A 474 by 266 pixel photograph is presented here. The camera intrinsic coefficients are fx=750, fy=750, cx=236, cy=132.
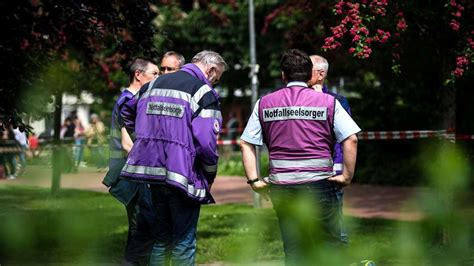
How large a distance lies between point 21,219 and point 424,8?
603 centimetres

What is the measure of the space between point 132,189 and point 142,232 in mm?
510

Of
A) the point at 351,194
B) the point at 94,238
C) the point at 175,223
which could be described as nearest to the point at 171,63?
the point at 175,223

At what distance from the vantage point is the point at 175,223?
483cm

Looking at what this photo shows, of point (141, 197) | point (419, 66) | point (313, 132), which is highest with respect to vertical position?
point (419, 66)

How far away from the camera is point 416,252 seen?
2102 mm

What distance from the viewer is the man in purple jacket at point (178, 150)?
15.3ft

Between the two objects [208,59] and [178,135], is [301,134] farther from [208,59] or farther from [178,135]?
[208,59]

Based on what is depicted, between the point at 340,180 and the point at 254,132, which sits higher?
the point at 254,132

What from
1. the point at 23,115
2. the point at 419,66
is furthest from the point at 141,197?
the point at 419,66

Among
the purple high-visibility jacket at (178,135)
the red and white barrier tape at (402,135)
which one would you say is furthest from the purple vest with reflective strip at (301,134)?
the red and white barrier tape at (402,135)

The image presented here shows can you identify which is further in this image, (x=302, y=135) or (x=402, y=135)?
(x=402, y=135)

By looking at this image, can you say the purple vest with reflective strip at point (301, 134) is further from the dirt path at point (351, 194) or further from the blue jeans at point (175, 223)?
the dirt path at point (351, 194)

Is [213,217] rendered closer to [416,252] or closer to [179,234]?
[179,234]

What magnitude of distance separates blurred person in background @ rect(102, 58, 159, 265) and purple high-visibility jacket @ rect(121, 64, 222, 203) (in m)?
0.39
